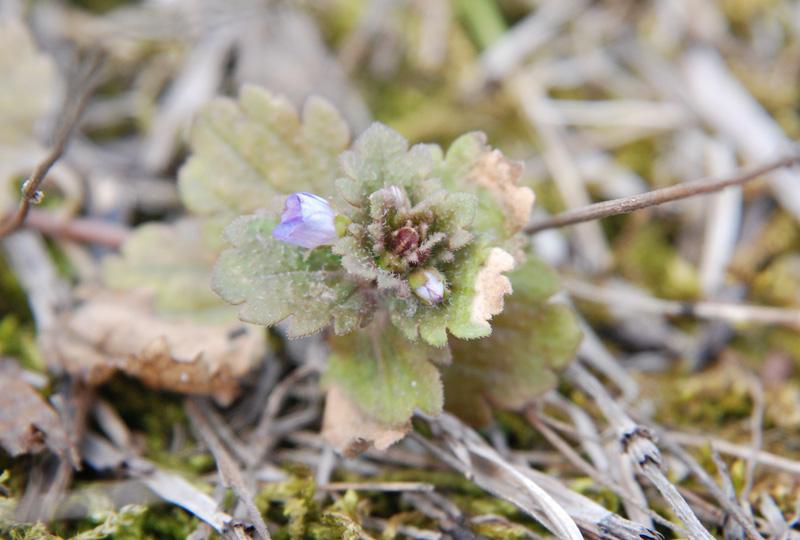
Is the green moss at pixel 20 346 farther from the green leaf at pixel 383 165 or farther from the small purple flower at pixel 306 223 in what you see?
the green leaf at pixel 383 165

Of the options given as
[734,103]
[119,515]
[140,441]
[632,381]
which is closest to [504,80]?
[734,103]

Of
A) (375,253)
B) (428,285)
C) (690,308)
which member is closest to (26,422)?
(375,253)

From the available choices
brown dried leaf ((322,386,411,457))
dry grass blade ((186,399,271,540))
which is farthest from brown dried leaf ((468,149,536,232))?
dry grass blade ((186,399,271,540))

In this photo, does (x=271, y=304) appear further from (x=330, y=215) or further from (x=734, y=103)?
(x=734, y=103)

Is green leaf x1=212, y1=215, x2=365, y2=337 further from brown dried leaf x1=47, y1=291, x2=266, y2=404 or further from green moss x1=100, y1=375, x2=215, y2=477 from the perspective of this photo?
green moss x1=100, y1=375, x2=215, y2=477

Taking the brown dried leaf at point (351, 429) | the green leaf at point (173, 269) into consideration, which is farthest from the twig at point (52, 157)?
the brown dried leaf at point (351, 429)

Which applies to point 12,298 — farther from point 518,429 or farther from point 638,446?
point 638,446

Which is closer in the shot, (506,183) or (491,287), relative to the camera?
(491,287)
